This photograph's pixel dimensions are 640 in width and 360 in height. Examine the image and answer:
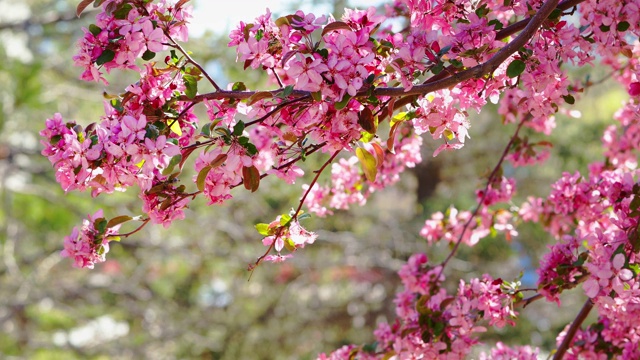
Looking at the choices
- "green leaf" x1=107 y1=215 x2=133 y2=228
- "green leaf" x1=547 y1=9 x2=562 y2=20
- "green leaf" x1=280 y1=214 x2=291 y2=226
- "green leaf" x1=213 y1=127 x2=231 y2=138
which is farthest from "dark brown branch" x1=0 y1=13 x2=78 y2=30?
"green leaf" x1=547 y1=9 x2=562 y2=20

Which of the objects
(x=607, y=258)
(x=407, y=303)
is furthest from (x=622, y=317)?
(x=407, y=303)

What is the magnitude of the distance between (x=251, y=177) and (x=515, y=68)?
16.7 inches

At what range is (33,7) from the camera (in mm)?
6039

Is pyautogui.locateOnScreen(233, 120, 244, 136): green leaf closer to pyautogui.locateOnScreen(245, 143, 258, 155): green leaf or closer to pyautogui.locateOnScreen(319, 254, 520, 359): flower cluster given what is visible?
pyautogui.locateOnScreen(245, 143, 258, 155): green leaf

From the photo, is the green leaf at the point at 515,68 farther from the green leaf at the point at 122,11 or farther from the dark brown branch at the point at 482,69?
the green leaf at the point at 122,11

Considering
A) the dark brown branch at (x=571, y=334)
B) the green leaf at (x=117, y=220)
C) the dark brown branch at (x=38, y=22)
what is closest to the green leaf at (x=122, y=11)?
the green leaf at (x=117, y=220)

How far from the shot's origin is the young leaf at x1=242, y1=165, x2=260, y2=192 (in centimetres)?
100

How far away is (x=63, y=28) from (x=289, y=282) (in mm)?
2529

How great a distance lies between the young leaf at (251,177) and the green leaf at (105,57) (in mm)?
257

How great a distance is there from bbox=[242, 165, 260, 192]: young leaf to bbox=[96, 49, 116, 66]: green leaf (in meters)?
0.26

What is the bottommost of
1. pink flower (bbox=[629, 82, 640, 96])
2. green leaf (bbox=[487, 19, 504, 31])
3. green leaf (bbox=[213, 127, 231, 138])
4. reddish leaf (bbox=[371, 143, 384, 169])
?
green leaf (bbox=[213, 127, 231, 138])

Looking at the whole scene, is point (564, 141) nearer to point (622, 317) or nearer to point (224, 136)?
point (622, 317)

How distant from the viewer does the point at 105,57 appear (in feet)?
3.33

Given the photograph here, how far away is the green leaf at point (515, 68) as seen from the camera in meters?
1.02
